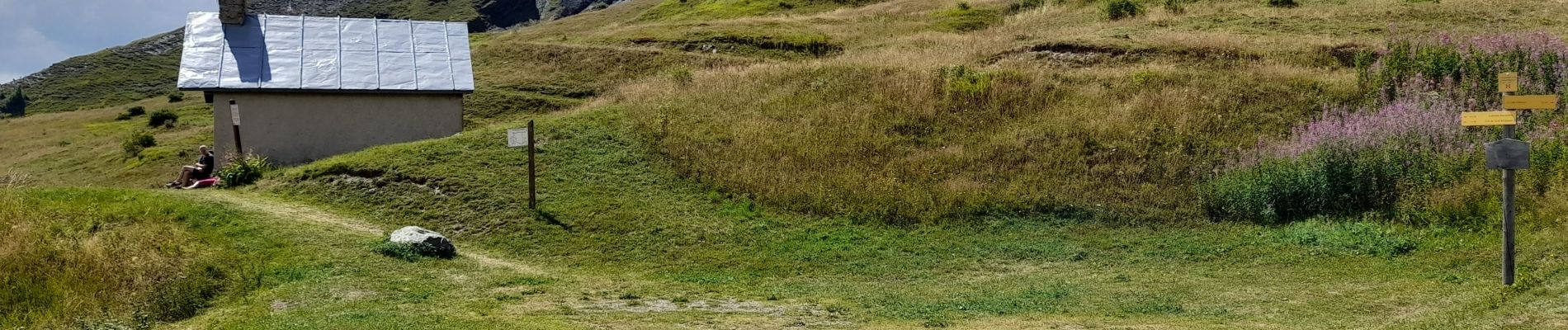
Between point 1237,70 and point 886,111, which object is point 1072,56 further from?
point 886,111

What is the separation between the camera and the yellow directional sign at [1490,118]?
9828 mm

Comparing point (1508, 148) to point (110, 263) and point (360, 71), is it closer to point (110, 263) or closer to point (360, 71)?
point (110, 263)

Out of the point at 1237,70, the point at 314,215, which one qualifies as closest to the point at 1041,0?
the point at 1237,70

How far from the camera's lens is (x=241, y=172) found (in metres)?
18.4

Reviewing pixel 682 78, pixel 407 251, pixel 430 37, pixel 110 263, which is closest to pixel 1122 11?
pixel 682 78

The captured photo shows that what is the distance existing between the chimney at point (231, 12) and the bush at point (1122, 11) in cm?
2486

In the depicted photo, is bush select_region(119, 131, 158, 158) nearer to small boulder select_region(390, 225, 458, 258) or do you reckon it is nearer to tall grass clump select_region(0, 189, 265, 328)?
tall grass clump select_region(0, 189, 265, 328)

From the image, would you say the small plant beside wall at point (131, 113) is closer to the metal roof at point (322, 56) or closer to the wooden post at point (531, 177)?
the metal roof at point (322, 56)

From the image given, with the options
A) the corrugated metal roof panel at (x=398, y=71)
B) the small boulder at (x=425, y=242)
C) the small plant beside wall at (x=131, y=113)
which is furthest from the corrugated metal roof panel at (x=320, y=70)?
the small plant beside wall at (x=131, y=113)

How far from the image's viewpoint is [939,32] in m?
38.1

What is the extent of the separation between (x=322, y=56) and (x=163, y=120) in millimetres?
23669

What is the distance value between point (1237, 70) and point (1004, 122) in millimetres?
5962

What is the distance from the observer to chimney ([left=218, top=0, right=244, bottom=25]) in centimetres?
2167

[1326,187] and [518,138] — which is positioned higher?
[518,138]
